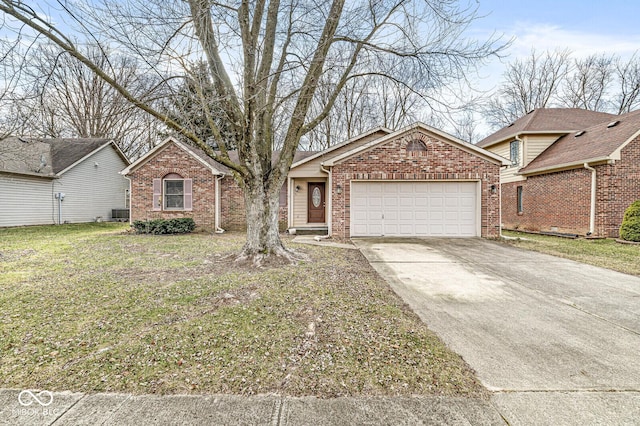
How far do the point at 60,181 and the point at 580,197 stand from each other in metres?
23.6

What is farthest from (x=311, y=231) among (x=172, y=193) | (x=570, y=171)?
(x=570, y=171)

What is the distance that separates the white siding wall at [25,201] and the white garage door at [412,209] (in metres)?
15.2

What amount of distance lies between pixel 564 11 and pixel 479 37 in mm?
3275

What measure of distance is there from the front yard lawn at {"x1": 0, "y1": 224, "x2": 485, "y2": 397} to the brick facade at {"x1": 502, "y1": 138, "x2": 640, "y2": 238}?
1042cm

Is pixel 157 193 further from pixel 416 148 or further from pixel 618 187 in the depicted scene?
pixel 618 187

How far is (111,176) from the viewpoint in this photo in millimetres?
19203

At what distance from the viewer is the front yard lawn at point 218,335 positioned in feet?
7.95

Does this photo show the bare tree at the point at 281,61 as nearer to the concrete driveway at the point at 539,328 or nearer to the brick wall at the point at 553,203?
the concrete driveway at the point at 539,328

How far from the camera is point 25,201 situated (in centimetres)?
1434

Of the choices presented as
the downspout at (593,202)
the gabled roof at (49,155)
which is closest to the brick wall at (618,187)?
the downspout at (593,202)

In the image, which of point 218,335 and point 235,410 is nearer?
point 235,410

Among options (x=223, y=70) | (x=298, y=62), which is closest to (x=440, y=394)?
(x=298, y=62)

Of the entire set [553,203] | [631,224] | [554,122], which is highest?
[554,122]

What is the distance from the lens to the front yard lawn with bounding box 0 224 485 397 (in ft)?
7.95
